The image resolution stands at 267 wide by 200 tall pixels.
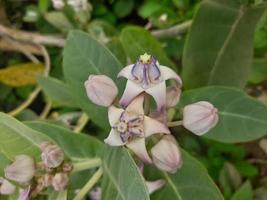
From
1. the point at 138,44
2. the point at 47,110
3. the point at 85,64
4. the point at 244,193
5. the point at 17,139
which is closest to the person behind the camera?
the point at 17,139

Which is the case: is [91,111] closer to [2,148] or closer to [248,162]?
[2,148]

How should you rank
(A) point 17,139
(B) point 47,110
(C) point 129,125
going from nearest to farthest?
(C) point 129,125 < (A) point 17,139 < (B) point 47,110

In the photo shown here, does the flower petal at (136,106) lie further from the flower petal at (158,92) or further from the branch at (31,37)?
the branch at (31,37)

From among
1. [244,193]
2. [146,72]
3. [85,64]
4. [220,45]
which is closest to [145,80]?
[146,72]

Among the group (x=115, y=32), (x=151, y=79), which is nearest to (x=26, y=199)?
(x=151, y=79)

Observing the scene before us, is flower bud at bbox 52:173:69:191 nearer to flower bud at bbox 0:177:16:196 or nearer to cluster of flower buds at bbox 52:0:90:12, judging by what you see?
flower bud at bbox 0:177:16:196

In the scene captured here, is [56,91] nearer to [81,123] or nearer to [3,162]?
[81,123]

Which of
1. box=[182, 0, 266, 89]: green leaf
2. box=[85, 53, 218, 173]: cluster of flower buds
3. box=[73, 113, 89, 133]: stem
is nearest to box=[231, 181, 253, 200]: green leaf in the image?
box=[182, 0, 266, 89]: green leaf

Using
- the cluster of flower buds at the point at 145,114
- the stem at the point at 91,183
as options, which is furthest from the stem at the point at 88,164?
the cluster of flower buds at the point at 145,114
